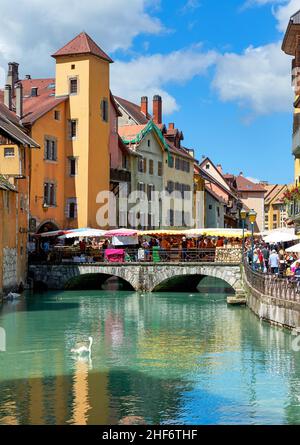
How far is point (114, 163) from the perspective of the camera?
61.7 m

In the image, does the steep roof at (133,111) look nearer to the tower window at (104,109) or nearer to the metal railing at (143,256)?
the tower window at (104,109)

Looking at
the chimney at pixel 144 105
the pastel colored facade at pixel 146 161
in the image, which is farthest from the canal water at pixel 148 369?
the chimney at pixel 144 105

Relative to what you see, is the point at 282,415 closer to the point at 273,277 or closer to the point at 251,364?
the point at 251,364

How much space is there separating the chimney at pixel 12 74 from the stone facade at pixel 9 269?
56.5 feet

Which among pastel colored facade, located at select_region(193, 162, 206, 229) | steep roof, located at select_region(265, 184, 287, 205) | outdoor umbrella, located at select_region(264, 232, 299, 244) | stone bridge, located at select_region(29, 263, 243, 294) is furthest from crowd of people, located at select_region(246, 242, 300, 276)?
steep roof, located at select_region(265, 184, 287, 205)

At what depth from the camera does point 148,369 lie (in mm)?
21609

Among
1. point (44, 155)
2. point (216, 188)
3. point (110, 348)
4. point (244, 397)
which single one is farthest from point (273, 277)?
point (216, 188)

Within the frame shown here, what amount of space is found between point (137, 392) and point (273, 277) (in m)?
11.8

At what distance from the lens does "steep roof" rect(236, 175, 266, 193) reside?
123 m

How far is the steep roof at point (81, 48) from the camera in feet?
184

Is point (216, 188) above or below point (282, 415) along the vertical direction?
above

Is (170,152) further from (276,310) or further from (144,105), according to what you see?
(276,310)

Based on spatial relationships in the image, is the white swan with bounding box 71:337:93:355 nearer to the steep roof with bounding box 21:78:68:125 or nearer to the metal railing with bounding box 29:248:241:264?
the metal railing with bounding box 29:248:241:264

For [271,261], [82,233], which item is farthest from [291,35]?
[82,233]
